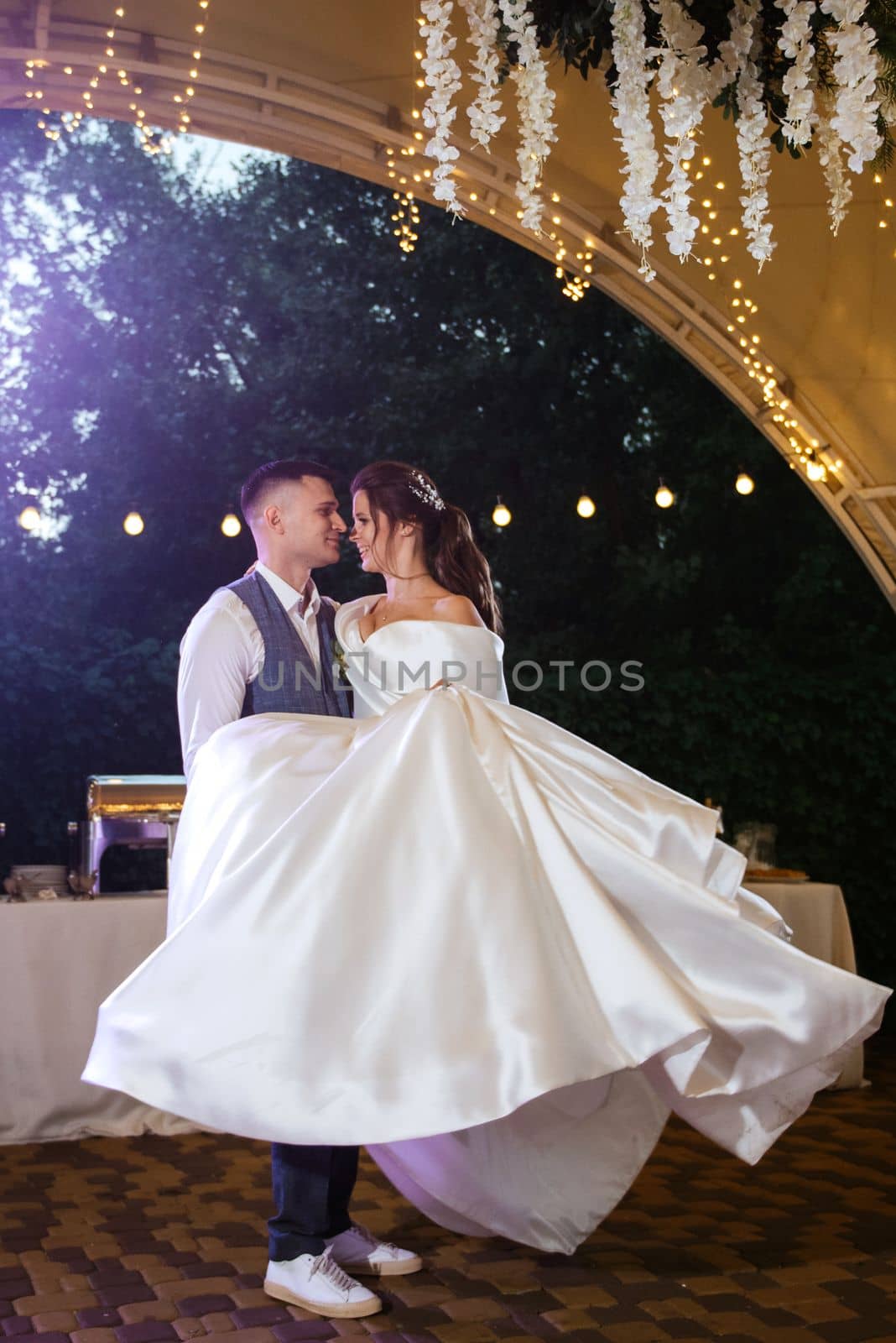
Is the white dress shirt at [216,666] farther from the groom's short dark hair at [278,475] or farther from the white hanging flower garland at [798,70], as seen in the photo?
the white hanging flower garland at [798,70]

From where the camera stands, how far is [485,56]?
3.04 meters

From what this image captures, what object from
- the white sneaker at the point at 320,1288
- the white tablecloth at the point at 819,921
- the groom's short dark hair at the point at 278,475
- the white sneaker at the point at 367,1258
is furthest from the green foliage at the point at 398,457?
the white sneaker at the point at 320,1288

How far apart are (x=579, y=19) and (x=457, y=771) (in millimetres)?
1473

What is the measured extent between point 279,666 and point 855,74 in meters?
1.67

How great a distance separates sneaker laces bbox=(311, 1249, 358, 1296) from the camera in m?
2.55

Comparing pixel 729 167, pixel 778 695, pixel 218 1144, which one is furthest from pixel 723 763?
pixel 218 1144

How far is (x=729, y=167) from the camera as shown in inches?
191

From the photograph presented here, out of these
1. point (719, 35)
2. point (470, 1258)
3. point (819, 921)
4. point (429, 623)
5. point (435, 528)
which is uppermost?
point (719, 35)

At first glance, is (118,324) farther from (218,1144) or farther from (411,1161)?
(411,1161)

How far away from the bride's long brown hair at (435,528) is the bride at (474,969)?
0.37 metres

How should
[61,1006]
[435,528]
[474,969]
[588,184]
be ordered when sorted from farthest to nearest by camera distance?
[588,184] < [61,1006] < [435,528] < [474,969]

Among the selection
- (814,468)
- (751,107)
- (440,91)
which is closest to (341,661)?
(440,91)

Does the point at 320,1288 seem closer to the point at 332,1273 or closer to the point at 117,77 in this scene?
the point at 332,1273

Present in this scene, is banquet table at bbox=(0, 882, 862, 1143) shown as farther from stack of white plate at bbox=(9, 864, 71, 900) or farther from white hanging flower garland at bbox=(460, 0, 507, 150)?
white hanging flower garland at bbox=(460, 0, 507, 150)
